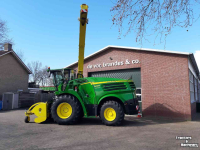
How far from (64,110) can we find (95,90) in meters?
1.95

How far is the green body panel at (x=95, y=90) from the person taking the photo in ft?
27.6

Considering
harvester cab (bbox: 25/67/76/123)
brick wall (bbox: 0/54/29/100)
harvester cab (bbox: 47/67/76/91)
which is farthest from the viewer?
brick wall (bbox: 0/54/29/100)

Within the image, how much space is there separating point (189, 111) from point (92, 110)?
20.1ft

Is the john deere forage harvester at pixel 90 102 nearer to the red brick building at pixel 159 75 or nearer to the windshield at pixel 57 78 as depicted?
the windshield at pixel 57 78

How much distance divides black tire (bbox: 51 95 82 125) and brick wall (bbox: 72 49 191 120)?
5398 millimetres

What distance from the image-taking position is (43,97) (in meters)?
20.2

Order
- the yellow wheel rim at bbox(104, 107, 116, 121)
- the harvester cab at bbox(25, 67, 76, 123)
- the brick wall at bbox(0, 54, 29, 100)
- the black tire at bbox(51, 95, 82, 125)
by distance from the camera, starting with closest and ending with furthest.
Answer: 1. the yellow wheel rim at bbox(104, 107, 116, 121)
2. the black tire at bbox(51, 95, 82, 125)
3. the harvester cab at bbox(25, 67, 76, 123)
4. the brick wall at bbox(0, 54, 29, 100)

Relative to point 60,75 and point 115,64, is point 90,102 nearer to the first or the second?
point 60,75

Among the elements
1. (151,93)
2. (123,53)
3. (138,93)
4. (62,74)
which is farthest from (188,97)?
(62,74)

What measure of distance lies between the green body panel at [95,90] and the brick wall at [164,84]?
3240mm

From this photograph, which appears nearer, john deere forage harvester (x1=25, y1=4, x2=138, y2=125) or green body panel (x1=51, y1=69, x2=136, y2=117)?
john deere forage harvester (x1=25, y1=4, x2=138, y2=125)

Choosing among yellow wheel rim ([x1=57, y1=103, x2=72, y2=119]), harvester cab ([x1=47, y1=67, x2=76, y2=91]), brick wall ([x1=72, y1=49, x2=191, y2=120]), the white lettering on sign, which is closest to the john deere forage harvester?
yellow wheel rim ([x1=57, y1=103, x2=72, y2=119])

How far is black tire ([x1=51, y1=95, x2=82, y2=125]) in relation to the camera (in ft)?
27.0

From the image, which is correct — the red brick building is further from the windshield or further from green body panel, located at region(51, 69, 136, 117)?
the windshield
